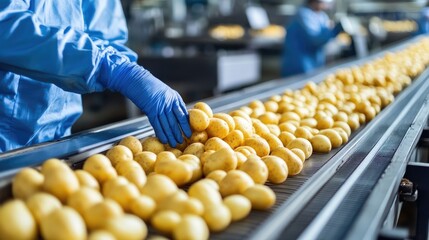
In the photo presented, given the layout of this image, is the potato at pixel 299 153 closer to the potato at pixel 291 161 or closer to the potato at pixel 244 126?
Result: the potato at pixel 291 161

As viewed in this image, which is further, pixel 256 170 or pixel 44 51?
pixel 44 51

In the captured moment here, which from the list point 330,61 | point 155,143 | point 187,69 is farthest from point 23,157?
point 330,61

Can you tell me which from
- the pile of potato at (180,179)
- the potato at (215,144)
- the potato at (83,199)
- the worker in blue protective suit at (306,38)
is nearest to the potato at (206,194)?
the pile of potato at (180,179)

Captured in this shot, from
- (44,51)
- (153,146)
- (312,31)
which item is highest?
(44,51)

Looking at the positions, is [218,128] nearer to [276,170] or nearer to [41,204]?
[276,170]

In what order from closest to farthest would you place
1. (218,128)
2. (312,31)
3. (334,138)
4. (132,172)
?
1. (132,172)
2. (218,128)
3. (334,138)
4. (312,31)

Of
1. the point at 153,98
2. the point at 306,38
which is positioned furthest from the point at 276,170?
the point at 306,38

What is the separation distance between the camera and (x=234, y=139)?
152 cm

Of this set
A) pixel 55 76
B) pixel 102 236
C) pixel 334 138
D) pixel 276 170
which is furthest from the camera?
pixel 334 138

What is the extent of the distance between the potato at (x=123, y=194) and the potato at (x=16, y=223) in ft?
0.62

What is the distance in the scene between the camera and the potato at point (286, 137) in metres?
1.60

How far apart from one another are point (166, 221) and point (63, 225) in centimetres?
21

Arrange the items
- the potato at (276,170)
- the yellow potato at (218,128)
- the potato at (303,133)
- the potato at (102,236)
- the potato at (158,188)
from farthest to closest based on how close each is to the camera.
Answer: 1. the potato at (303,133)
2. the yellow potato at (218,128)
3. the potato at (276,170)
4. the potato at (158,188)
5. the potato at (102,236)

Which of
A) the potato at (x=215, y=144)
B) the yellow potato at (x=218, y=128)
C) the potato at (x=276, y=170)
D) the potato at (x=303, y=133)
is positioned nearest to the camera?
the potato at (x=276, y=170)
